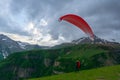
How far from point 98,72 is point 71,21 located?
49.8 ft

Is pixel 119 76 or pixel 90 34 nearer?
pixel 90 34

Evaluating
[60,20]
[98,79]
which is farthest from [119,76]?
[60,20]

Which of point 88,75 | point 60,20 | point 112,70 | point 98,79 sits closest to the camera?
point 60,20

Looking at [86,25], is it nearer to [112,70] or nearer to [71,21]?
[71,21]

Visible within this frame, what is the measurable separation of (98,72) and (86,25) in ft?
48.7

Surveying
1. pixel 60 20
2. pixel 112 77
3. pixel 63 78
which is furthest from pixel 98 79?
pixel 60 20

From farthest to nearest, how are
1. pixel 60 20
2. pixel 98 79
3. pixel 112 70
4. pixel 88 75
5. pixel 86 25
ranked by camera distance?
1. pixel 112 70
2. pixel 88 75
3. pixel 98 79
4. pixel 86 25
5. pixel 60 20

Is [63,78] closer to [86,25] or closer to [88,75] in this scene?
[88,75]

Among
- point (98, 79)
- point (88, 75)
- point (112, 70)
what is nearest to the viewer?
point (98, 79)

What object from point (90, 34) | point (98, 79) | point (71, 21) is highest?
point (71, 21)

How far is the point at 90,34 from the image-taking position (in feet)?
138

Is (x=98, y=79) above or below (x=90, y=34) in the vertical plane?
below

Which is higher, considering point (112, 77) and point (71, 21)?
point (71, 21)

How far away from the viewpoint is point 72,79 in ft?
159
